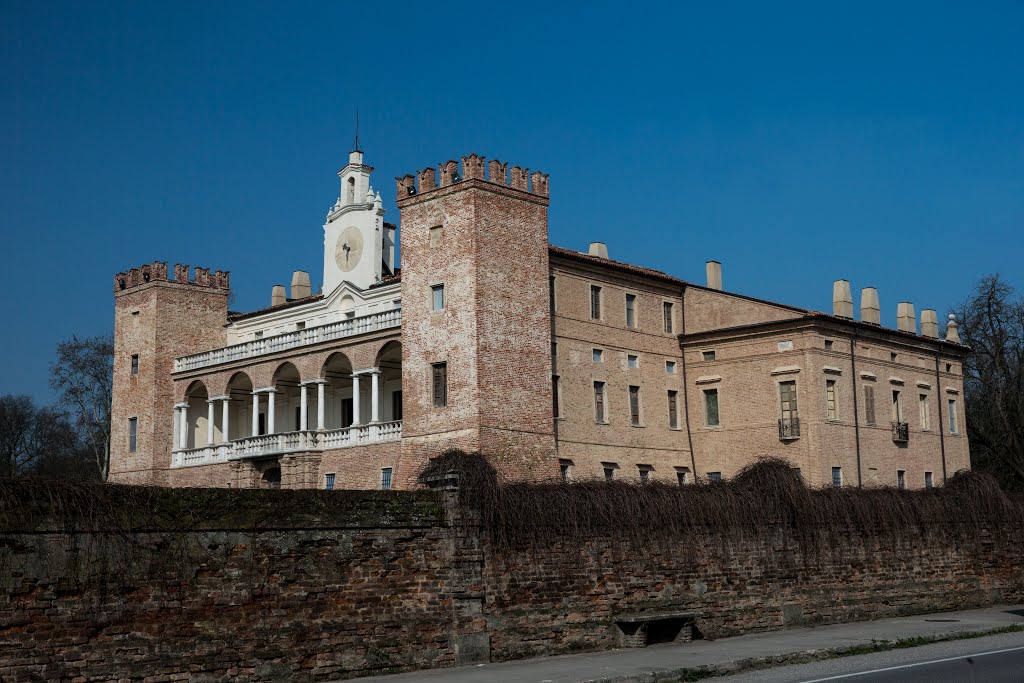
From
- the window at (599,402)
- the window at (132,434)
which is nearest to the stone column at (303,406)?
the window at (132,434)

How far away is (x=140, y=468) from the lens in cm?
5400

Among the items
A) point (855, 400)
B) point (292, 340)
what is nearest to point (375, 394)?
point (292, 340)

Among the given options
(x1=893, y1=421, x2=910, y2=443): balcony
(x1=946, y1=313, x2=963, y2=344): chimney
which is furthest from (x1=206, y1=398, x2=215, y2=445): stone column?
(x1=946, y1=313, x2=963, y2=344): chimney

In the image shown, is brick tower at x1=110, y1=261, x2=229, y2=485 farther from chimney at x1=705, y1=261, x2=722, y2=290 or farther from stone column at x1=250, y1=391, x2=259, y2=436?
chimney at x1=705, y1=261, x2=722, y2=290

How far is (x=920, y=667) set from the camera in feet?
55.6

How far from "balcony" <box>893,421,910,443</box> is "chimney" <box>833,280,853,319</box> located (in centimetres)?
513

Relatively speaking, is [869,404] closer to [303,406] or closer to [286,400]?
[303,406]

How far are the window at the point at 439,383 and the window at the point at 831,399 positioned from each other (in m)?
14.5

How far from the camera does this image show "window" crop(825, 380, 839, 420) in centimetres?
4434

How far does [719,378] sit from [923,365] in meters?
10.1

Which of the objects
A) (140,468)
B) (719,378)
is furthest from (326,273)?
(719,378)

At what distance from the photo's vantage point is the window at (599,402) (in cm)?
4322

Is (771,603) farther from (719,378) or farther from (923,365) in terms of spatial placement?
(923,365)

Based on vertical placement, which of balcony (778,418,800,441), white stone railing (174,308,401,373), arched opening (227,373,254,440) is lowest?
balcony (778,418,800,441)
